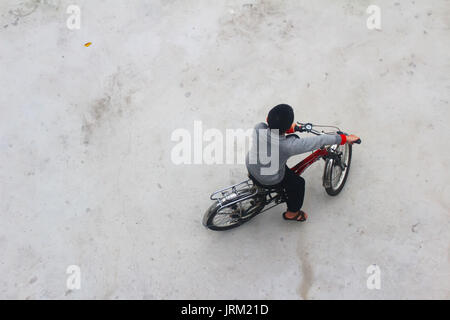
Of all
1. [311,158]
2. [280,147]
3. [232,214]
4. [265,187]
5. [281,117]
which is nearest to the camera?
[281,117]

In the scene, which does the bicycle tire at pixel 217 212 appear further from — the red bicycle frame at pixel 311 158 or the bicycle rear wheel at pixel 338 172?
the bicycle rear wheel at pixel 338 172

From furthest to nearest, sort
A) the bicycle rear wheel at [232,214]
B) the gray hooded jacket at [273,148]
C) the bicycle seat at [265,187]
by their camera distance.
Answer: the bicycle rear wheel at [232,214]
the bicycle seat at [265,187]
the gray hooded jacket at [273,148]

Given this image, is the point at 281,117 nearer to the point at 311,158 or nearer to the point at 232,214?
the point at 311,158

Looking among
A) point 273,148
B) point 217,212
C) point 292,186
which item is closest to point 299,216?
point 292,186

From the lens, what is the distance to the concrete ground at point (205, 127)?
3139 millimetres

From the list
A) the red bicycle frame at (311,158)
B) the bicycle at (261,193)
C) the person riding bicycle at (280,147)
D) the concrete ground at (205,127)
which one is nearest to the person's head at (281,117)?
the person riding bicycle at (280,147)

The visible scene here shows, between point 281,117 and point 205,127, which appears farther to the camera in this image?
point 205,127

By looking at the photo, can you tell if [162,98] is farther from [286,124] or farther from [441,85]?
[441,85]

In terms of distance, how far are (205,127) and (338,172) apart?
4.49ft

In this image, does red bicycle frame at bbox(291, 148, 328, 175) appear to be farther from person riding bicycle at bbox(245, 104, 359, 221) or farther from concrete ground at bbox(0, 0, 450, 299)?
concrete ground at bbox(0, 0, 450, 299)

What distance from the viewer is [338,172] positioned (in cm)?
325

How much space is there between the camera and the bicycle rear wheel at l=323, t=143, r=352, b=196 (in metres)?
3.06

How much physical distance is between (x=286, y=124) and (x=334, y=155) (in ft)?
2.79

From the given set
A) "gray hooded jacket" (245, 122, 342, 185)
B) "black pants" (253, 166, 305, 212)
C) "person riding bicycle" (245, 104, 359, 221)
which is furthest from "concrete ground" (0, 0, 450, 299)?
"gray hooded jacket" (245, 122, 342, 185)
